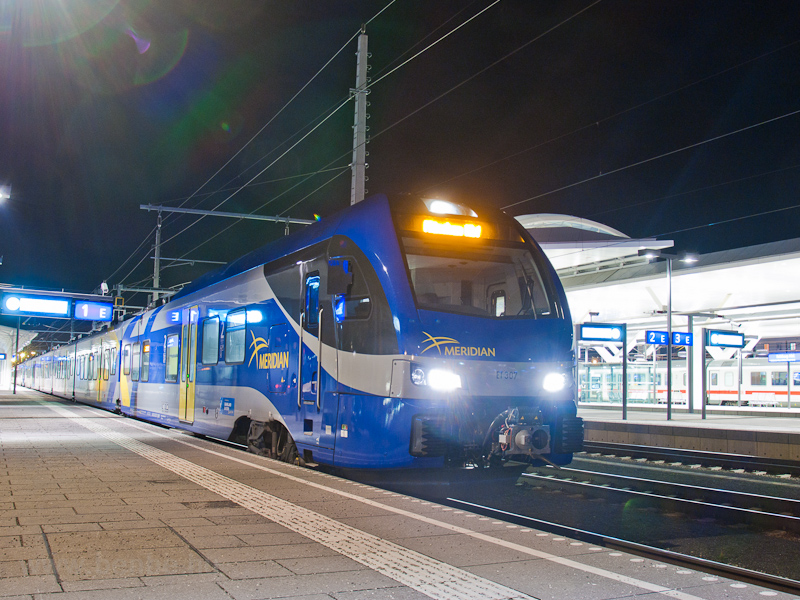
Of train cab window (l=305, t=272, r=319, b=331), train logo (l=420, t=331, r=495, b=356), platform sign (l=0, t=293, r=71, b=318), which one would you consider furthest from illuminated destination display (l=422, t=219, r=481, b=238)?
platform sign (l=0, t=293, r=71, b=318)

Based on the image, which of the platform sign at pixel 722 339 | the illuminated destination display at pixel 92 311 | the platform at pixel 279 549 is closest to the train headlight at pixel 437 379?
the platform at pixel 279 549

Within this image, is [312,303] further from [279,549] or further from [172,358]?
[172,358]

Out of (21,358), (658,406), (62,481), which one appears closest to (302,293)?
(62,481)

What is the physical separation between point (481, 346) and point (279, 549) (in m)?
3.57

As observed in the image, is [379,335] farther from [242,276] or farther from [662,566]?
[242,276]

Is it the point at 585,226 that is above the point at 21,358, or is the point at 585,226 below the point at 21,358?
above

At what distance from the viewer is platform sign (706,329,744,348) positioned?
77.2 feet

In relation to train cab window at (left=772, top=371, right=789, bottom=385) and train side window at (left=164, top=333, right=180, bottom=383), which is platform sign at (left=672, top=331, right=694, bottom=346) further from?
train side window at (left=164, top=333, right=180, bottom=383)

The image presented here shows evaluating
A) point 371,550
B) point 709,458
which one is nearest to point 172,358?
point 709,458

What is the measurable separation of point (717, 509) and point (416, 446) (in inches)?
143

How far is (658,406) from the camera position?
104ft

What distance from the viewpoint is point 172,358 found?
51.8ft

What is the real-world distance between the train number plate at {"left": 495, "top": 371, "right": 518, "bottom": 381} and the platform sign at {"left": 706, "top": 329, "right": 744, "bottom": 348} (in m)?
17.5

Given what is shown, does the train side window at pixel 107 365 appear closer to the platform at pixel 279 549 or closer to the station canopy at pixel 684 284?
the station canopy at pixel 684 284
